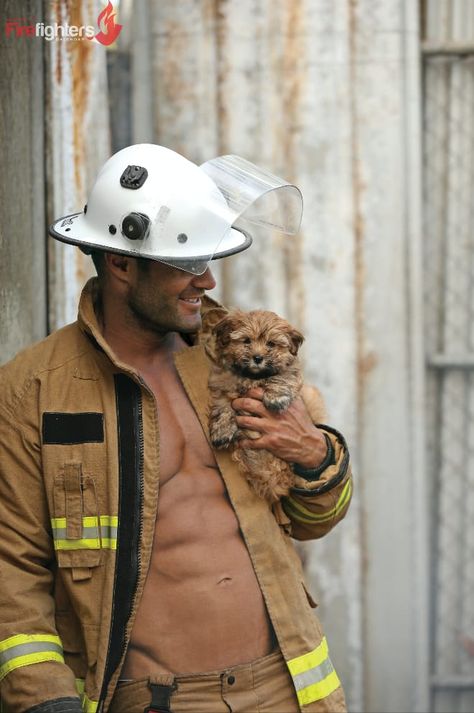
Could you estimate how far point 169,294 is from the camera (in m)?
3.53

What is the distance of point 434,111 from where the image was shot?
5.53 metres

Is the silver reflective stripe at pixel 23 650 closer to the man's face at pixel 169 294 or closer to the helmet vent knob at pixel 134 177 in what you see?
the man's face at pixel 169 294

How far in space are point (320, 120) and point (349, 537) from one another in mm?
2045

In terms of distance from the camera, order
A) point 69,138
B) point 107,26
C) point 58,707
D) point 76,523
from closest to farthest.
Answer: point 58,707, point 76,523, point 69,138, point 107,26

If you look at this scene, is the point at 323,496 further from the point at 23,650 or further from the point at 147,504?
the point at 23,650

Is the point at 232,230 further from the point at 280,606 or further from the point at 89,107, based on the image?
the point at 89,107

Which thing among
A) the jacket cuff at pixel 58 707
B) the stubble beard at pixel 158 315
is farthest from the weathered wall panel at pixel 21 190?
the jacket cuff at pixel 58 707

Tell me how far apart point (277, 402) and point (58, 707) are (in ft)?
3.78

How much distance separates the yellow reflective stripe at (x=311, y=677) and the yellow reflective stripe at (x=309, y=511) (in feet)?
1.35

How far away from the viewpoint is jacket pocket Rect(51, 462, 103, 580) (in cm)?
337

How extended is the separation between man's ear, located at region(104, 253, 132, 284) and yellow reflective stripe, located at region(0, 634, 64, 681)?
3.77ft

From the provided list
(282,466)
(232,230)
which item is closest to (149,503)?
(282,466)

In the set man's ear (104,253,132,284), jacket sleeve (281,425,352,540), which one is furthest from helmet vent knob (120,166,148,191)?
jacket sleeve (281,425,352,540)

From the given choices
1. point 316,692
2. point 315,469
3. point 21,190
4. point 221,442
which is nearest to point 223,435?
point 221,442
